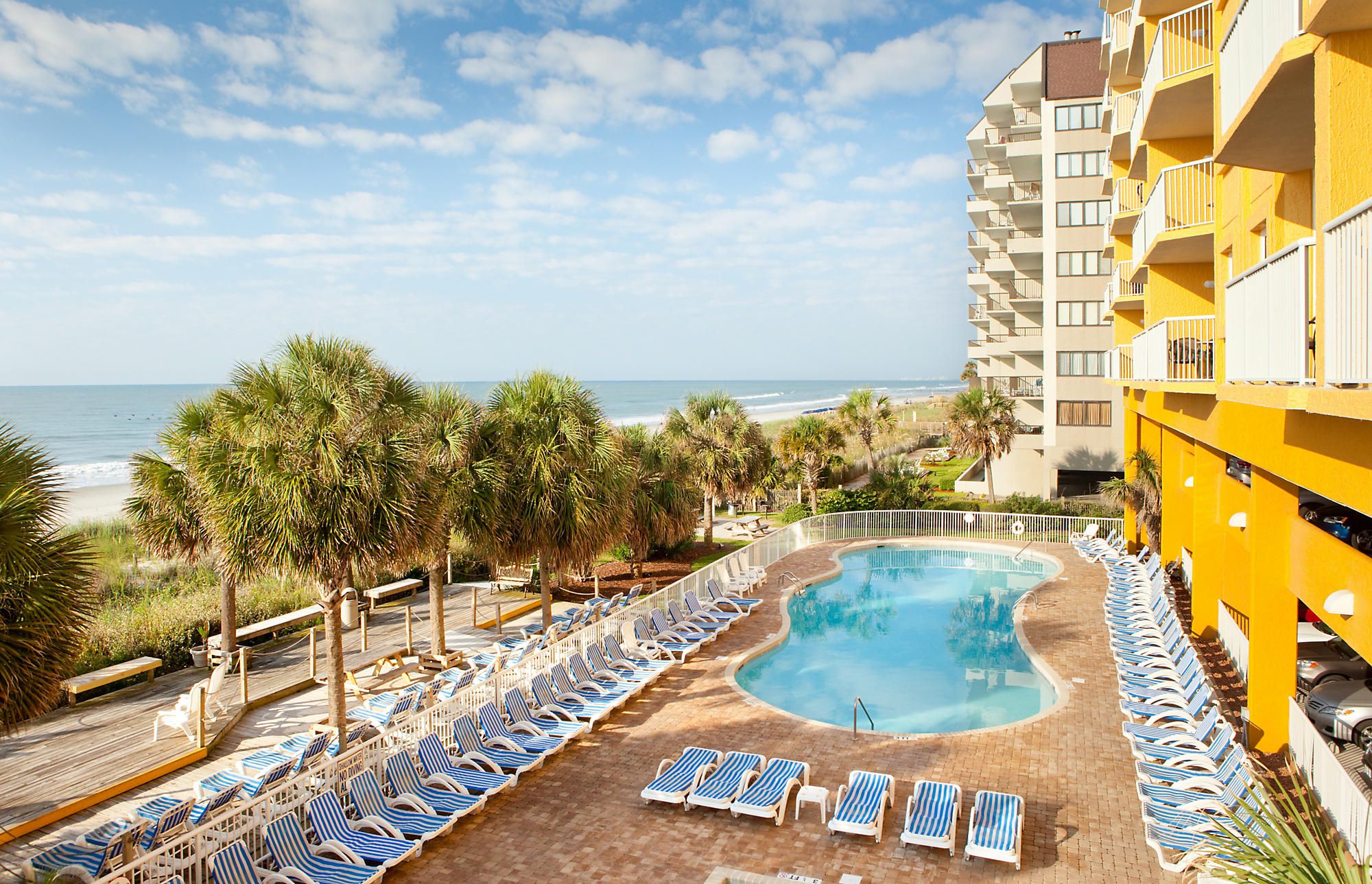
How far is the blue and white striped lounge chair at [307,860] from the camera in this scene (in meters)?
8.42

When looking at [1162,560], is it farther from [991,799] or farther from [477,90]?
[477,90]

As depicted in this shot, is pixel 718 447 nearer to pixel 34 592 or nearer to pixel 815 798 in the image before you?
pixel 815 798

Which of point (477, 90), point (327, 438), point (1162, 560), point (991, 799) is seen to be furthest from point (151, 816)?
point (477, 90)

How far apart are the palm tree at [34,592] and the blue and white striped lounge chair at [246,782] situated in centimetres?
270

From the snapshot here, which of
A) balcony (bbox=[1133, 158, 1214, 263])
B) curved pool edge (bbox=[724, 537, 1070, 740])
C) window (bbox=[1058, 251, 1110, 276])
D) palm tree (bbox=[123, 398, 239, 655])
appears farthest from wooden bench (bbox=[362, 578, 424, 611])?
window (bbox=[1058, 251, 1110, 276])

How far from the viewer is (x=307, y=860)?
8.62 meters

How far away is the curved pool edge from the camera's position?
13180 mm

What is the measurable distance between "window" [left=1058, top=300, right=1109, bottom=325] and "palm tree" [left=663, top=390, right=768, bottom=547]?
17.0 meters

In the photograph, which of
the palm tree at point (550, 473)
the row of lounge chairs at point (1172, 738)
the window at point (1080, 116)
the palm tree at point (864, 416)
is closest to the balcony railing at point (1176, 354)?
the row of lounge chairs at point (1172, 738)

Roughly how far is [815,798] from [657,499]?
15.3 m

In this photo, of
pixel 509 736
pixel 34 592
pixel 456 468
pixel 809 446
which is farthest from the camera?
pixel 809 446

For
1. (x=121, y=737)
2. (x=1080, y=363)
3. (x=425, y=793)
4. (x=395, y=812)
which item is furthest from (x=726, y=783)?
(x=1080, y=363)

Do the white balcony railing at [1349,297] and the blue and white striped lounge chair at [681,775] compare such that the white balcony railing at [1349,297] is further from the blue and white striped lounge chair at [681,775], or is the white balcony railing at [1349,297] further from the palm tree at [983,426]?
the palm tree at [983,426]

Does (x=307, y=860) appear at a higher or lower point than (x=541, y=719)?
higher
